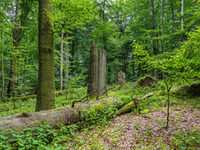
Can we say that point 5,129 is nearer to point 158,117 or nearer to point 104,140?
point 104,140

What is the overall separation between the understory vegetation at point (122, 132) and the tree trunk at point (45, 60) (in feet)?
4.79

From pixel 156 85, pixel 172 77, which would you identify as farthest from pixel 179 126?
pixel 156 85

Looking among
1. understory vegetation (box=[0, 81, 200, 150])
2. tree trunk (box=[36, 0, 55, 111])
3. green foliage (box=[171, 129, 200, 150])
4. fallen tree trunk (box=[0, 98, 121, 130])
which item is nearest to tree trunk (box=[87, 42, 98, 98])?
understory vegetation (box=[0, 81, 200, 150])

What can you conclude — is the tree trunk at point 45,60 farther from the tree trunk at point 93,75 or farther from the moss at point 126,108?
the moss at point 126,108

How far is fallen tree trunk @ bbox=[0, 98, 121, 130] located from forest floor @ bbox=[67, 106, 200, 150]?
0.58 metres

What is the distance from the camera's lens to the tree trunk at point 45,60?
432cm

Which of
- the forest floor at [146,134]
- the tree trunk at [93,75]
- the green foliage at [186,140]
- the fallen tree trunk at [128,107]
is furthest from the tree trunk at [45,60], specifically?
the green foliage at [186,140]

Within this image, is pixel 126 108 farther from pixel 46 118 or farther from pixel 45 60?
pixel 45 60

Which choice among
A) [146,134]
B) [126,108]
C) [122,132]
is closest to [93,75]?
[126,108]

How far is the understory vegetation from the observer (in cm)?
249

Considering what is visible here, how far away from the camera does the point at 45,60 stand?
439 cm

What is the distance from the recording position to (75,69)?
19.8 meters

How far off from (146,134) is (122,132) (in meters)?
0.68

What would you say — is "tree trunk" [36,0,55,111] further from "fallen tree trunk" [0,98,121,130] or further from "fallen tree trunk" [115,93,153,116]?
"fallen tree trunk" [115,93,153,116]
